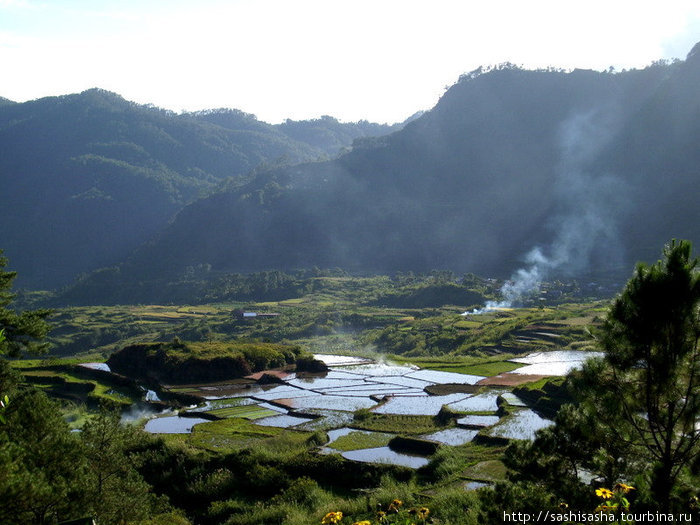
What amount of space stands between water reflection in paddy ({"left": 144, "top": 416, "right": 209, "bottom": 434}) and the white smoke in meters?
55.5

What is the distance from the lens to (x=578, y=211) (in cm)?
12300

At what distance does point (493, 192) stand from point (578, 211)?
80.6 feet

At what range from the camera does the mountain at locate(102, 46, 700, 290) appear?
385 ft

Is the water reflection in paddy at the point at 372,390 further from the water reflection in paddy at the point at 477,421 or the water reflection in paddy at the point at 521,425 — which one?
the water reflection in paddy at the point at 521,425

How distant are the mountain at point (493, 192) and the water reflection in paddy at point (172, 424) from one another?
277 feet

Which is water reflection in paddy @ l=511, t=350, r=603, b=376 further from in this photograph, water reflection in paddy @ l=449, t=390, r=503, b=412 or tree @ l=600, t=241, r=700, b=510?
tree @ l=600, t=241, r=700, b=510

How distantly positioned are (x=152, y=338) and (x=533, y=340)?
1962 inches

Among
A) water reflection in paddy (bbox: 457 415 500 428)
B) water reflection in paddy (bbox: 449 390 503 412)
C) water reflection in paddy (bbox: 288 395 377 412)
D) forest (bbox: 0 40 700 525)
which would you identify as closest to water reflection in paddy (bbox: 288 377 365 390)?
forest (bbox: 0 40 700 525)

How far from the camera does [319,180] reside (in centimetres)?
17188

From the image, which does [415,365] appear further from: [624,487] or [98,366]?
[624,487]

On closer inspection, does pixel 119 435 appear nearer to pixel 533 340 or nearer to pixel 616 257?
pixel 533 340

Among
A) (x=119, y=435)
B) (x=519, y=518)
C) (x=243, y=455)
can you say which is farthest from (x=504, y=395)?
(x=519, y=518)

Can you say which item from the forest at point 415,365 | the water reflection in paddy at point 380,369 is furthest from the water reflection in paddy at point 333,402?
the water reflection in paddy at point 380,369

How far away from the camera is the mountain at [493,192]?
385ft
